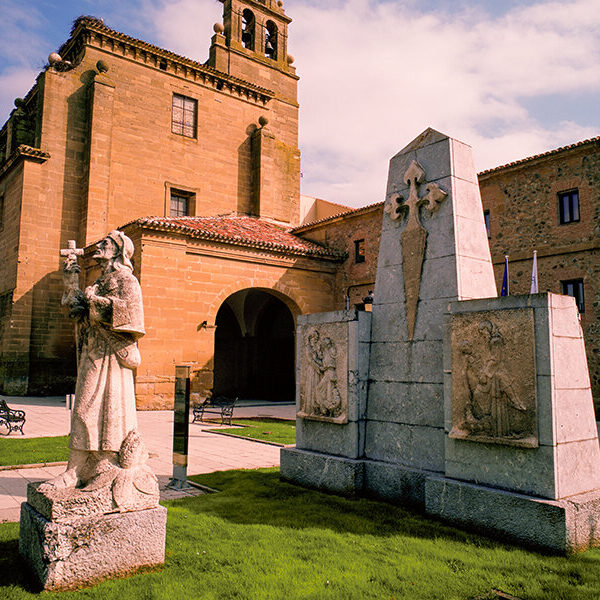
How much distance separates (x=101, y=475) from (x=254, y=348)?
19418 mm

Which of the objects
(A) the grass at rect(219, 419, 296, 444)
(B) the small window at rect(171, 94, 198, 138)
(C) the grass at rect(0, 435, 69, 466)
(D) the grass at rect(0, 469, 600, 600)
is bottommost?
(A) the grass at rect(219, 419, 296, 444)

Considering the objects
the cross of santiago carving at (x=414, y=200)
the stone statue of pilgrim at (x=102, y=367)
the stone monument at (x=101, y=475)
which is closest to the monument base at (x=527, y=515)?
the stone monument at (x=101, y=475)

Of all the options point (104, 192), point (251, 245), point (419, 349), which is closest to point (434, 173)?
point (419, 349)

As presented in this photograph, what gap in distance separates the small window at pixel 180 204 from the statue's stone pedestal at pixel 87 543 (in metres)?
19.9

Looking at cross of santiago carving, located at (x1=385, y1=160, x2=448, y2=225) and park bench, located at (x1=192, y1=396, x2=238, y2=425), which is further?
park bench, located at (x1=192, y1=396, x2=238, y2=425)

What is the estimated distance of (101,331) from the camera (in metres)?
3.80

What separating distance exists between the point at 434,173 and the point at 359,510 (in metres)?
3.52

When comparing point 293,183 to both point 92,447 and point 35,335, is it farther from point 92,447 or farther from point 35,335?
point 92,447

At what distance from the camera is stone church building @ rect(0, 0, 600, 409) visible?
1533cm

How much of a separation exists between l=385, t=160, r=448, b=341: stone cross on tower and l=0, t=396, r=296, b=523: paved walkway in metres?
3.52

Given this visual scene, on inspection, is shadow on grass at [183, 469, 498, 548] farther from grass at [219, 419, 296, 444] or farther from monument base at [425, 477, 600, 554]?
grass at [219, 419, 296, 444]

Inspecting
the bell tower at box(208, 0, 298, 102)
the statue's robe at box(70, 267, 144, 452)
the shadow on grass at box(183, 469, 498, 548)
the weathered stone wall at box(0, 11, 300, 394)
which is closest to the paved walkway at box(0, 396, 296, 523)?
the shadow on grass at box(183, 469, 498, 548)

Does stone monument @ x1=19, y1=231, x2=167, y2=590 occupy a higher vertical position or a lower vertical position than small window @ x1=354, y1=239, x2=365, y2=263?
lower

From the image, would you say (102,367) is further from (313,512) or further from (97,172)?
(97,172)
